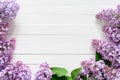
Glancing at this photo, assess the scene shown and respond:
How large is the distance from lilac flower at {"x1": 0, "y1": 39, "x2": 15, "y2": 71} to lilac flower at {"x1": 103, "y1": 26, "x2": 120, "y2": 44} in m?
0.46

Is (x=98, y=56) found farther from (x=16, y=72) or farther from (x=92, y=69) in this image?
(x=16, y=72)

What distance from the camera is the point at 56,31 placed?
1.58 metres

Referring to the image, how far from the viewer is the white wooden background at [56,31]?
1559 mm

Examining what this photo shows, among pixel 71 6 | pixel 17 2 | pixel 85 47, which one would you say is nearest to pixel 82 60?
pixel 85 47

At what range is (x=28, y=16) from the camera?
1588 millimetres

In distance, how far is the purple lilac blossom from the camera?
1538 millimetres

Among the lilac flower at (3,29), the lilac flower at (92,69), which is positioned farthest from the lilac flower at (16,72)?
the lilac flower at (92,69)

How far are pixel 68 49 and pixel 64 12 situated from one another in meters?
0.19

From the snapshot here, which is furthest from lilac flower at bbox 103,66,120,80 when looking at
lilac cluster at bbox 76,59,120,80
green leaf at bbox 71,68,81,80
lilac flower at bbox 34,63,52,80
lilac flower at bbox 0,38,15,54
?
lilac flower at bbox 0,38,15,54

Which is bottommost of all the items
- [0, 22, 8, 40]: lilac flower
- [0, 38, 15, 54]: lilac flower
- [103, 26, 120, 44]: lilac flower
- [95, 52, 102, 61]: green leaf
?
[95, 52, 102, 61]: green leaf

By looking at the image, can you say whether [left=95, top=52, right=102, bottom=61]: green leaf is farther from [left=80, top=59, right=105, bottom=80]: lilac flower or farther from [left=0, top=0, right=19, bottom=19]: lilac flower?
[left=0, top=0, right=19, bottom=19]: lilac flower

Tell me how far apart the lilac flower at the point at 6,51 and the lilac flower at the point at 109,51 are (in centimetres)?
41

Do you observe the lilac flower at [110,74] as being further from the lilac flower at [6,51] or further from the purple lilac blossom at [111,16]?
the lilac flower at [6,51]

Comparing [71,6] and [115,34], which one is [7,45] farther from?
[115,34]
